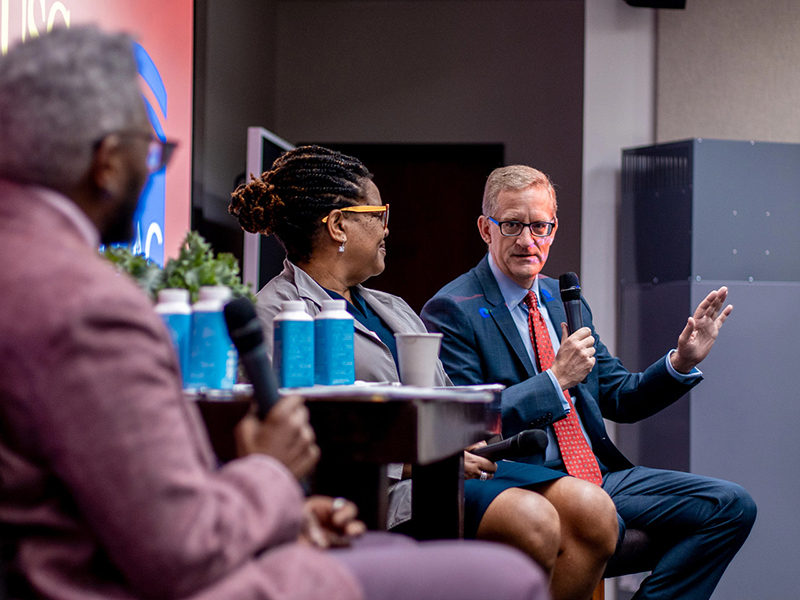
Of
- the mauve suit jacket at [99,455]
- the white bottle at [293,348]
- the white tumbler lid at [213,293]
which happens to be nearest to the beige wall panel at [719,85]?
the white bottle at [293,348]

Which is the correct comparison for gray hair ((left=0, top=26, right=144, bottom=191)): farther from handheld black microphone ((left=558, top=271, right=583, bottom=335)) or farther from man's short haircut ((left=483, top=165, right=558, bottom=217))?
man's short haircut ((left=483, top=165, right=558, bottom=217))

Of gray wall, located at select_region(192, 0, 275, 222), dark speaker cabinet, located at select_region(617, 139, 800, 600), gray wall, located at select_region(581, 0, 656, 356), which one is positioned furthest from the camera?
gray wall, located at select_region(192, 0, 275, 222)

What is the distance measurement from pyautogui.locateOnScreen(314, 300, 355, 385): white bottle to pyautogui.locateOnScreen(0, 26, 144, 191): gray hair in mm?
738

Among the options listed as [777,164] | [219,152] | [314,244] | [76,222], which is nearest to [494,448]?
[314,244]

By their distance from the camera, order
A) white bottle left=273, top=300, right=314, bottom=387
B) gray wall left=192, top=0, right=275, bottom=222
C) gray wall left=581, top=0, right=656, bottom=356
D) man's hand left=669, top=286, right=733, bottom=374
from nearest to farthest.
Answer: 1. white bottle left=273, top=300, right=314, bottom=387
2. man's hand left=669, top=286, right=733, bottom=374
3. gray wall left=581, top=0, right=656, bottom=356
4. gray wall left=192, top=0, right=275, bottom=222

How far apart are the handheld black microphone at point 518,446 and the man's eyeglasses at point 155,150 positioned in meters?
1.14

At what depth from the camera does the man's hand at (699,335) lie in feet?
7.80

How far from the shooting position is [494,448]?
1944 mm

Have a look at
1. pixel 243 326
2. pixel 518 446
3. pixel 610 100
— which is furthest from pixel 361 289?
pixel 610 100

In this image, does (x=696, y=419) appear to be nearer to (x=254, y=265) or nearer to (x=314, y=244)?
(x=314, y=244)

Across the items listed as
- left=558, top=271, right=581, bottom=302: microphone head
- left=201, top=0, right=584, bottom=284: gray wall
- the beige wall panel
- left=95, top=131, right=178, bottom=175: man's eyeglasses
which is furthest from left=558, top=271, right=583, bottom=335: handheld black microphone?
left=201, top=0, right=584, bottom=284: gray wall

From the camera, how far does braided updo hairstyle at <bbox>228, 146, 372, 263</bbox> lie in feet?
6.83

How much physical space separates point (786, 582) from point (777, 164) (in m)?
1.65

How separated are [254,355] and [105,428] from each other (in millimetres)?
298
